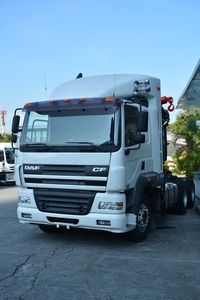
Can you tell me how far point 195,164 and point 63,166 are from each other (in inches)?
521

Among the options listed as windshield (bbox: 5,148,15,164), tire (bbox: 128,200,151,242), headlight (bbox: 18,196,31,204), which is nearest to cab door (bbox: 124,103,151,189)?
tire (bbox: 128,200,151,242)

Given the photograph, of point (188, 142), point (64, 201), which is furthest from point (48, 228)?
point (188, 142)

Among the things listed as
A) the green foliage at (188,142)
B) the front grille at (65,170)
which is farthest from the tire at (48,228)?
the green foliage at (188,142)

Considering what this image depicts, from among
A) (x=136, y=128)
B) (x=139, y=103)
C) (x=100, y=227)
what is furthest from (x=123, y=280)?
(x=139, y=103)

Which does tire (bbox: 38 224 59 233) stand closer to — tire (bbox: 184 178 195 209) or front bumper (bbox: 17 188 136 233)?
front bumper (bbox: 17 188 136 233)

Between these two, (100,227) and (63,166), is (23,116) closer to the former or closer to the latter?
(63,166)

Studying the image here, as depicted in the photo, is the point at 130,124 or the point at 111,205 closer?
the point at 111,205

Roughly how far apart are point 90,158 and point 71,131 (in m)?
0.64

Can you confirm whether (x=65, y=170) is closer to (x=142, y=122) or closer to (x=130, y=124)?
(x=130, y=124)

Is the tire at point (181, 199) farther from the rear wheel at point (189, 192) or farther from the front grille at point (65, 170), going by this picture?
the front grille at point (65, 170)

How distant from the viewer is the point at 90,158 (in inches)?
222

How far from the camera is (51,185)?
235 inches

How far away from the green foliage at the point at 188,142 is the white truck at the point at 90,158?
11.7 meters

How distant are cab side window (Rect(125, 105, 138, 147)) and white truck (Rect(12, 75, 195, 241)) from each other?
0.02m
